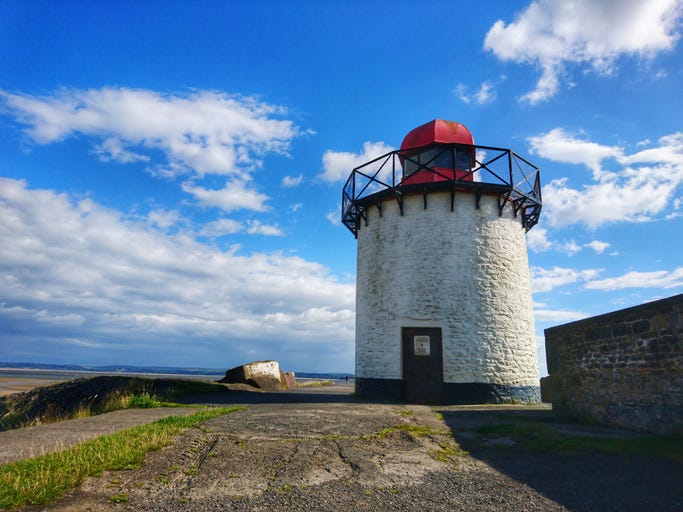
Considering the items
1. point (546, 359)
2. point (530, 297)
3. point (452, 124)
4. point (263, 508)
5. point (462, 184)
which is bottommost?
point (263, 508)

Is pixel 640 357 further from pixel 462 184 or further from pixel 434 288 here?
pixel 462 184

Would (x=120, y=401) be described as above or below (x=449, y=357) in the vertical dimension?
below

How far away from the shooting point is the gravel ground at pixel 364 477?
3973 millimetres

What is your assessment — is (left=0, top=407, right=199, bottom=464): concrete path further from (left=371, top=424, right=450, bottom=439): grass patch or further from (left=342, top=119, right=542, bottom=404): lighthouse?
(left=342, top=119, right=542, bottom=404): lighthouse

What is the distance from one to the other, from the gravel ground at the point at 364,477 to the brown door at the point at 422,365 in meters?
5.98

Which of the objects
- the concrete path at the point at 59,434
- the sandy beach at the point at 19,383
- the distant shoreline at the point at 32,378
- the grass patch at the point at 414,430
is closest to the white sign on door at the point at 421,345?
the grass patch at the point at 414,430

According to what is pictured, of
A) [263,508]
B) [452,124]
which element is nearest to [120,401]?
[263,508]

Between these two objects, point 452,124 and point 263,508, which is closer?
point 263,508

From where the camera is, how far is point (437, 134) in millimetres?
16000

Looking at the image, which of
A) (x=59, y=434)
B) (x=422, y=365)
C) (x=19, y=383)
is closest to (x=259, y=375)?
(x=422, y=365)

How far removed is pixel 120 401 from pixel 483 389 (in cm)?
993

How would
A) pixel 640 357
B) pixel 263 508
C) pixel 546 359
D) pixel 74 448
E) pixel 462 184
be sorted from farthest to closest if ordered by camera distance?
pixel 462 184
pixel 546 359
pixel 640 357
pixel 74 448
pixel 263 508

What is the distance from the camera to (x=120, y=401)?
1062 cm

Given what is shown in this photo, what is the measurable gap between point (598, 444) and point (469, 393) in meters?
6.46
